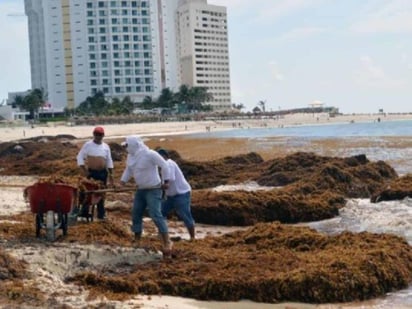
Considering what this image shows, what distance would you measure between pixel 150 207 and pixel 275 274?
7.51ft

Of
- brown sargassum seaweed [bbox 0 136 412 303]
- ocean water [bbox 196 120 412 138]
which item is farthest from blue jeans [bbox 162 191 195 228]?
ocean water [bbox 196 120 412 138]

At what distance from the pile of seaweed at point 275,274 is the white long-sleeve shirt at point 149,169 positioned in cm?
103

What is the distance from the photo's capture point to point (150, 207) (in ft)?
32.1

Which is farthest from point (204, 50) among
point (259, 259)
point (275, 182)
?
point (259, 259)

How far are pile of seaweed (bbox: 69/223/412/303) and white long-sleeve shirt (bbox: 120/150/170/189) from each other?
40.4 inches

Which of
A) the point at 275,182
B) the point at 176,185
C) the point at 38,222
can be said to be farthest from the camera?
the point at 275,182

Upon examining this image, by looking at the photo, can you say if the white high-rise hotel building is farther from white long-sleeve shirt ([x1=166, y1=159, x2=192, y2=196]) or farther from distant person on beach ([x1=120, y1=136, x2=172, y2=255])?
distant person on beach ([x1=120, y1=136, x2=172, y2=255])

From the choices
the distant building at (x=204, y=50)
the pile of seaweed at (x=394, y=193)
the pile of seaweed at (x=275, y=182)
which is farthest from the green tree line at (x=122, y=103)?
the pile of seaweed at (x=394, y=193)

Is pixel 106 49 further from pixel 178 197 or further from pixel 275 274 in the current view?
pixel 275 274

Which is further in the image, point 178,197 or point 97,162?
point 97,162

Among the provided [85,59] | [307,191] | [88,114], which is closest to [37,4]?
[85,59]

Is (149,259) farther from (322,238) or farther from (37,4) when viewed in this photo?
(37,4)

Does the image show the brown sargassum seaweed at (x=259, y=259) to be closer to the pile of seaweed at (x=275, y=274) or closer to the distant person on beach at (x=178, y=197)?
the pile of seaweed at (x=275, y=274)

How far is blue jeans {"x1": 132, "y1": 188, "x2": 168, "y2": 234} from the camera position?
965cm
